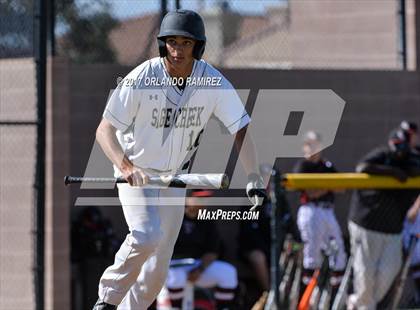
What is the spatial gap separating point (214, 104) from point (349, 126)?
5.59 m

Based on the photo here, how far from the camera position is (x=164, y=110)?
23.9 ft

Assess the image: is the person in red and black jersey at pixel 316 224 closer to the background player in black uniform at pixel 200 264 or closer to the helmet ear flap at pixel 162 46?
the background player in black uniform at pixel 200 264

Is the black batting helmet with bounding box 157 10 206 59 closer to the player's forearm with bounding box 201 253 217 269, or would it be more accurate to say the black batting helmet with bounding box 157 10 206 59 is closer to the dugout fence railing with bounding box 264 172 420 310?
the dugout fence railing with bounding box 264 172 420 310

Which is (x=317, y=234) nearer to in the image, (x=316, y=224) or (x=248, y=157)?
(x=316, y=224)

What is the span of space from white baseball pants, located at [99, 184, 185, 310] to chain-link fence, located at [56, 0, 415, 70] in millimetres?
4970

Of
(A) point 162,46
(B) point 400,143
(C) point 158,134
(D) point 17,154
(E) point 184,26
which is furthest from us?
(B) point 400,143

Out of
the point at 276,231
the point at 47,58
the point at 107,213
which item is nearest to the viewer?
the point at 276,231

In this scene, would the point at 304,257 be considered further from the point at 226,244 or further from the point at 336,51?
the point at 336,51

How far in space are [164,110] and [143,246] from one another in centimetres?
87

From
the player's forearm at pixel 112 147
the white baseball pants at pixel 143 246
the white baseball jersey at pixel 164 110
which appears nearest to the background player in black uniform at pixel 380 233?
the white baseball jersey at pixel 164 110

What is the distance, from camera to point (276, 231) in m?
9.94

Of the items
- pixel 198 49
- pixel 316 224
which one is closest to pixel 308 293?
pixel 316 224

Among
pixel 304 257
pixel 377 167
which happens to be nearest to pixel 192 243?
pixel 304 257

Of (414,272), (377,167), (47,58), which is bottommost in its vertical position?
(414,272)
